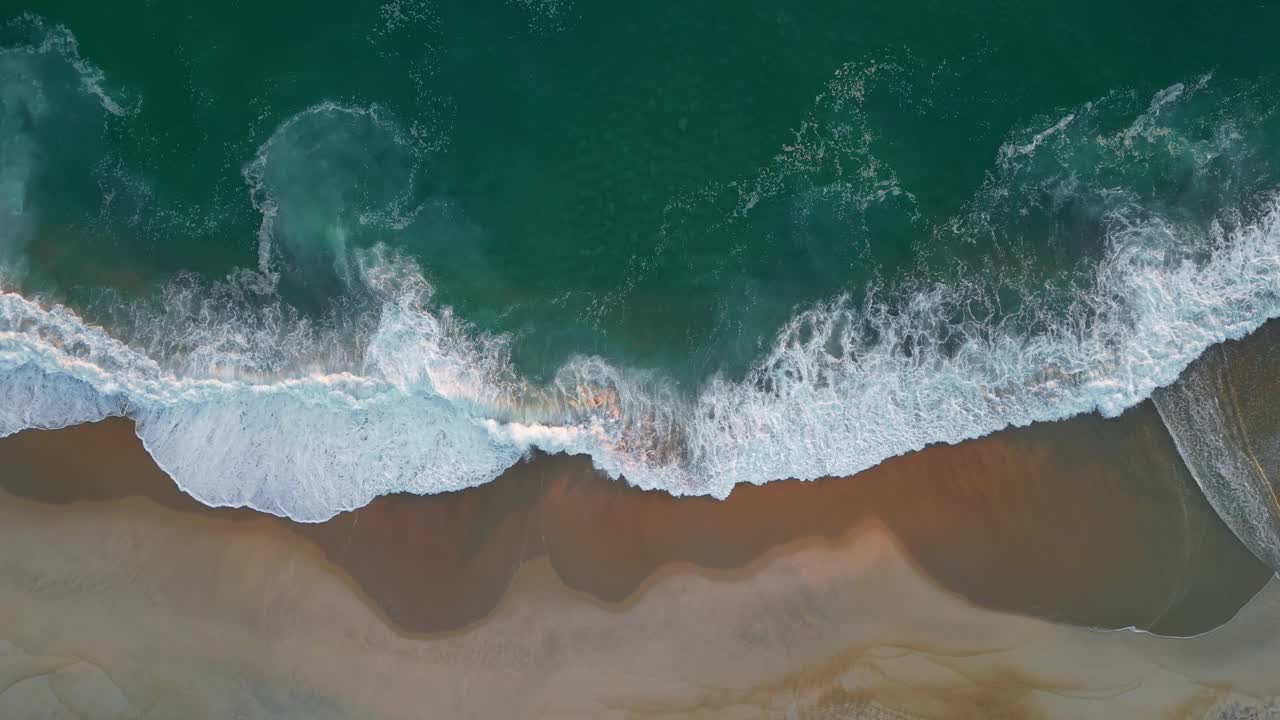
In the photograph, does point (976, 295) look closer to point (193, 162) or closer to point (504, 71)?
point (504, 71)

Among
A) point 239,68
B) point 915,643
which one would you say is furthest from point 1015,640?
point 239,68

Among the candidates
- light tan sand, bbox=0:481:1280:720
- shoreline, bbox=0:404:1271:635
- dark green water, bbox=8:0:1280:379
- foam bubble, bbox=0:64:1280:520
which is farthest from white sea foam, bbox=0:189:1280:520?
light tan sand, bbox=0:481:1280:720

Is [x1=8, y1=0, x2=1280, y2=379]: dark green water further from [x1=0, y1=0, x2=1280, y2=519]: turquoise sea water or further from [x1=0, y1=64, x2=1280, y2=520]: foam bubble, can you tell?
[x1=0, y1=64, x2=1280, y2=520]: foam bubble

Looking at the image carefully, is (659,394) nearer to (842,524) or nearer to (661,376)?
(661,376)

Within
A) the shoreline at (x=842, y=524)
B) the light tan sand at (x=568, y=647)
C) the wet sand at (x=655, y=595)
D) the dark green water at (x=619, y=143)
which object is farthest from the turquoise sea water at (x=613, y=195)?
the light tan sand at (x=568, y=647)

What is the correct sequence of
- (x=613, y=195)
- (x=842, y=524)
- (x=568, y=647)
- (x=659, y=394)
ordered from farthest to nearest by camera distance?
(x=613, y=195) < (x=659, y=394) < (x=842, y=524) < (x=568, y=647)

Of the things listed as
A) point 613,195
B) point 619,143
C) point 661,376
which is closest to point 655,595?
point 661,376

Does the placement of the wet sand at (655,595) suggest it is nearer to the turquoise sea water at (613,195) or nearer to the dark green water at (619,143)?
the turquoise sea water at (613,195)
